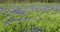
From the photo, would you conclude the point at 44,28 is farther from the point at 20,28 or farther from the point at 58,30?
the point at 20,28

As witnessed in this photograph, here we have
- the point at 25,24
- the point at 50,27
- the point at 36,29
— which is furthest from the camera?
the point at 25,24

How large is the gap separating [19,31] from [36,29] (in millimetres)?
392

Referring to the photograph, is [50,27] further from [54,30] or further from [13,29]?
[13,29]

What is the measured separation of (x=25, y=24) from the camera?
12.3ft

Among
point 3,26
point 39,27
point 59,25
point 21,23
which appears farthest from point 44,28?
point 3,26

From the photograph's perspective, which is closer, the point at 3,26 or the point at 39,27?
the point at 39,27

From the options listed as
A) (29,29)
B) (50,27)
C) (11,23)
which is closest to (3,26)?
(11,23)

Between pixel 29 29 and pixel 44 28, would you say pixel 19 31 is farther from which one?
pixel 44 28

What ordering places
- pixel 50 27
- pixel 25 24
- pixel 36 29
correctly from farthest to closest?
pixel 25 24
pixel 50 27
pixel 36 29

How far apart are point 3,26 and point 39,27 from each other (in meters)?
0.75

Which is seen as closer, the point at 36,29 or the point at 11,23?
the point at 36,29

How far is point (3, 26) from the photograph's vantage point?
380 centimetres

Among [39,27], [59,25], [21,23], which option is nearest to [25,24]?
[21,23]

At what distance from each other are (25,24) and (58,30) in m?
0.68
